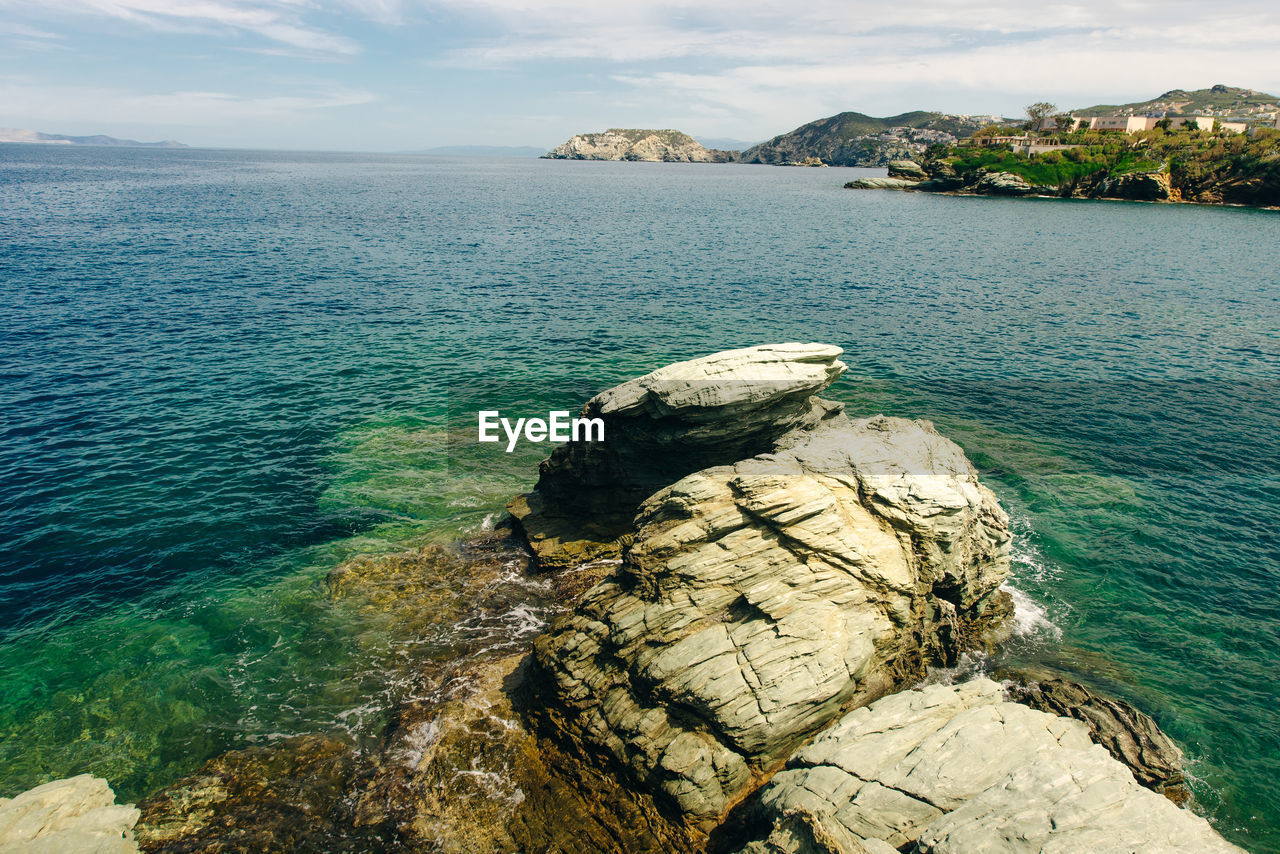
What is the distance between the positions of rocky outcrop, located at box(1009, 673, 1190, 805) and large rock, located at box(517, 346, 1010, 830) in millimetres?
2889

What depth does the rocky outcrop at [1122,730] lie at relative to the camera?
56.3ft

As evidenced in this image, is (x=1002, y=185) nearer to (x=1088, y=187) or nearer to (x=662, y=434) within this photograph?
(x=1088, y=187)

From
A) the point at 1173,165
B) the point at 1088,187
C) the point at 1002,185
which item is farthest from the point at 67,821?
the point at 1173,165

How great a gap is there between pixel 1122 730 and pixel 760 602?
11.0 metres

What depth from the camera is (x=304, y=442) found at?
1497 inches

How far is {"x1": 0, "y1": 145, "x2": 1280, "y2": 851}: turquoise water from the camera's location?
21.8 m

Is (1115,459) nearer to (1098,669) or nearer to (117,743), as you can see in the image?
(1098,669)

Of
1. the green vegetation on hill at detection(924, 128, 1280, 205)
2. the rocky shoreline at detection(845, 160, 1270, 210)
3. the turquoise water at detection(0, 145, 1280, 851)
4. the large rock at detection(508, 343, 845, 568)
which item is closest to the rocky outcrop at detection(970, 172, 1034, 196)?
the rocky shoreline at detection(845, 160, 1270, 210)

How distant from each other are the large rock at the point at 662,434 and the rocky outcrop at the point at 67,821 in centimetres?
1550

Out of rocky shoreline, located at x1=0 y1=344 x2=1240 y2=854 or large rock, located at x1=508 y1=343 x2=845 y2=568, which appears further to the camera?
large rock, located at x1=508 y1=343 x2=845 y2=568

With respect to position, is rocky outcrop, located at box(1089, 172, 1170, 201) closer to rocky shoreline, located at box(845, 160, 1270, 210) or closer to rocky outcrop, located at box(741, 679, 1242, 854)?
rocky shoreline, located at box(845, 160, 1270, 210)

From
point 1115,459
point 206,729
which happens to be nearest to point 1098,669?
point 1115,459

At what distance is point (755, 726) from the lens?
55.3 feet

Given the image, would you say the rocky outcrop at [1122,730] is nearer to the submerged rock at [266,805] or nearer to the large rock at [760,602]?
the large rock at [760,602]
